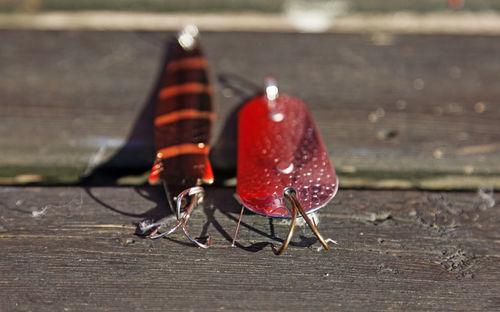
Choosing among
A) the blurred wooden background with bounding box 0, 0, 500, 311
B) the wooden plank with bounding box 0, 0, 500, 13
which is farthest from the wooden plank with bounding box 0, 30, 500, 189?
the wooden plank with bounding box 0, 0, 500, 13

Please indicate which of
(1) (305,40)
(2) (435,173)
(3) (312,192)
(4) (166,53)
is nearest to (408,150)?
(2) (435,173)

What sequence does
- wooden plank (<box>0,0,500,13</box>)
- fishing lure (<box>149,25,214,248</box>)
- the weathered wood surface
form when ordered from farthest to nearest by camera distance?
wooden plank (<box>0,0,500,13</box>) < fishing lure (<box>149,25,214,248</box>) < the weathered wood surface

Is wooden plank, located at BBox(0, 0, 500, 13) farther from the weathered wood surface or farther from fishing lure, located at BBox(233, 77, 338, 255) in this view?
the weathered wood surface

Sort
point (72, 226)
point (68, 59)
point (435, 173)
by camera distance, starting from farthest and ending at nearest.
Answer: point (68, 59) < point (435, 173) < point (72, 226)

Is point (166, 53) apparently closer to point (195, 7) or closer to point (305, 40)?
point (195, 7)

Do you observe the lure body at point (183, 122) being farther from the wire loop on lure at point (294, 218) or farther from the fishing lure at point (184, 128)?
the wire loop on lure at point (294, 218)

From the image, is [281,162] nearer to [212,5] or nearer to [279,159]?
[279,159]
